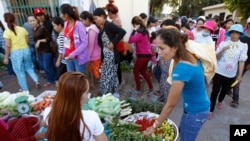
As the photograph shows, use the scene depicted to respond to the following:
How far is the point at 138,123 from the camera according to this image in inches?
108

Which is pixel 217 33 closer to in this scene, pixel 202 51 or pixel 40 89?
pixel 202 51

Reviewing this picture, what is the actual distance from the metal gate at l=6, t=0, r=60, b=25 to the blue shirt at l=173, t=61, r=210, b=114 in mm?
5674

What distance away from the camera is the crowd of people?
152 cm

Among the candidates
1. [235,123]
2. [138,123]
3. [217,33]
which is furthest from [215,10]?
[138,123]

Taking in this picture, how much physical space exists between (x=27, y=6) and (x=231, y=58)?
5950mm

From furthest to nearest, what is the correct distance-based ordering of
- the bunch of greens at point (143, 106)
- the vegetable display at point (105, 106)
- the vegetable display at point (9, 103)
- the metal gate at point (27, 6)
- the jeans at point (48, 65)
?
1. the metal gate at point (27, 6)
2. the jeans at point (48, 65)
3. the bunch of greens at point (143, 106)
4. the vegetable display at point (9, 103)
5. the vegetable display at point (105, 106)

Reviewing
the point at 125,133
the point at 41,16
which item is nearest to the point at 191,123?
the point at 125,133

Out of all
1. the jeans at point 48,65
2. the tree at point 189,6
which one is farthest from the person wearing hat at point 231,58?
the tree at point 189,6

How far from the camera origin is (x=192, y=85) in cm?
184

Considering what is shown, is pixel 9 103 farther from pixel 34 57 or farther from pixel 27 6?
pixel 27 6

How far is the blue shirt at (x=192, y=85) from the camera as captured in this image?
1722 millimetres

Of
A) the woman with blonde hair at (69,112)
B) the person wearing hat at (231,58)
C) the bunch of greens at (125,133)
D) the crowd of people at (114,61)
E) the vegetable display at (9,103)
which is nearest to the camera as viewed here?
the woman with blonde hair at (69,112)

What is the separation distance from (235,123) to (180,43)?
272cm

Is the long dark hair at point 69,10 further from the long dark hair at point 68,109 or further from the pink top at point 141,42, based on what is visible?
the long dark hair at point 68,109
